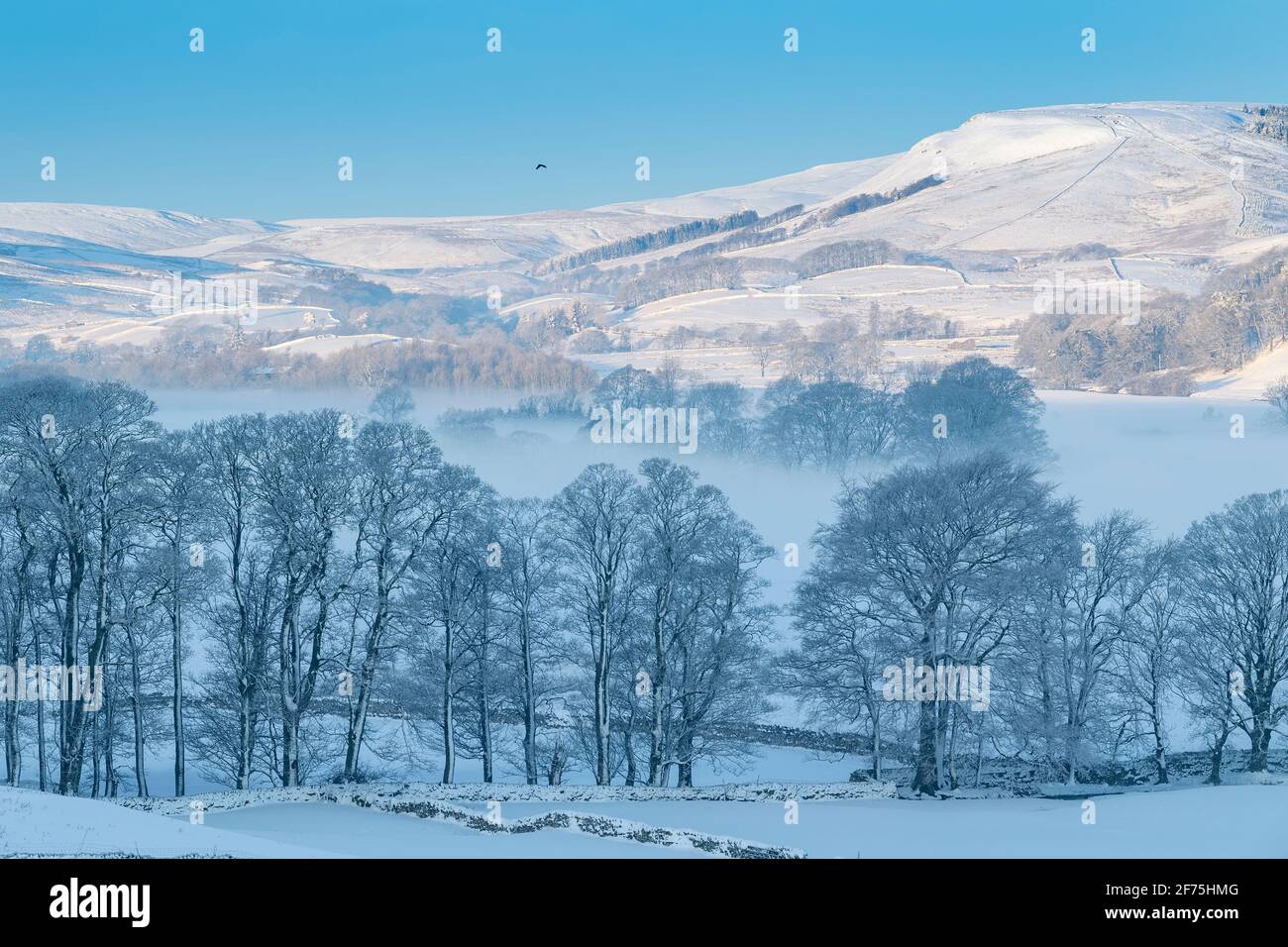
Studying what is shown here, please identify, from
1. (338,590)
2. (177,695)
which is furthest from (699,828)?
(177,695)

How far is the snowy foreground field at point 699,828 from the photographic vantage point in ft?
67.0

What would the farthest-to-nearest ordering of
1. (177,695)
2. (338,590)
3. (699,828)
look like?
(338,590) → (177,695) → (699,828)

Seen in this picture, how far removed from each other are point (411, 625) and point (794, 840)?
13932 mm

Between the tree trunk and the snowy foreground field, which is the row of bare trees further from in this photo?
the snowy foreground field

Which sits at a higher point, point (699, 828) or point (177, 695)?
point (177, 695)

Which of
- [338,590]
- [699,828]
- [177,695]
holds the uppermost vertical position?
[338,590]

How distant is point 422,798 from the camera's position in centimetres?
2925

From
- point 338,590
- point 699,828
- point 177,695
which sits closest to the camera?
point 699,828

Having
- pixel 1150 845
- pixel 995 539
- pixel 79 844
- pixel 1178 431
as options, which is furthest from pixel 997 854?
pixel 1178 431

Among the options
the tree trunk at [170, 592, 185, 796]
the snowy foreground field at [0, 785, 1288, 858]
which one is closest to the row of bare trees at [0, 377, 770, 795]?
the tree trunk at [170, 592, 185, 796]

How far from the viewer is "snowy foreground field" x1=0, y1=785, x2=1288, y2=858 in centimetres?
2042

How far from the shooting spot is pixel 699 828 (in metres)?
27.4

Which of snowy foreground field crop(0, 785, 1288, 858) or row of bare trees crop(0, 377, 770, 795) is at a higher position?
row of bare trees crop(0, 377, 770, 795)

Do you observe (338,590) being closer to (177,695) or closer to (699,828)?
(177,695)
